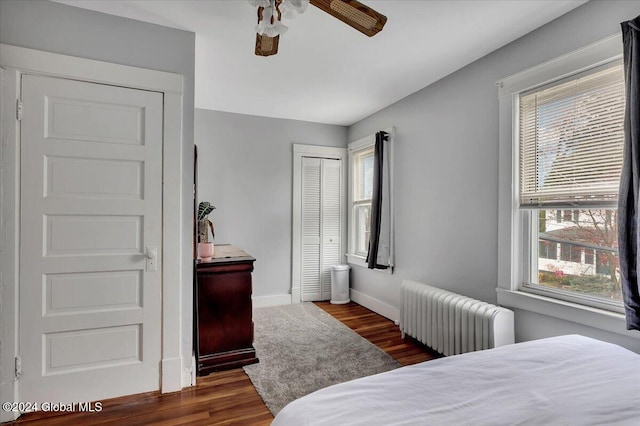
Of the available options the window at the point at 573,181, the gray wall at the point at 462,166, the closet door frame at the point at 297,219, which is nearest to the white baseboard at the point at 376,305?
the gray wall at the point at 462,166

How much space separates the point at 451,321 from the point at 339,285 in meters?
2.09

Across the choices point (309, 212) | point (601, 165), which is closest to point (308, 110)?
point (309, 212)

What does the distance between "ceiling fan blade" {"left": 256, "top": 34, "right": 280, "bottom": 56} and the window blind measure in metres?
1.79

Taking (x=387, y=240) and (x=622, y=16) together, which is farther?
(x=387, y=240)

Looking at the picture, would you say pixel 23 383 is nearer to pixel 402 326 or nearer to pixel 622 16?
Result: pixel 402 326

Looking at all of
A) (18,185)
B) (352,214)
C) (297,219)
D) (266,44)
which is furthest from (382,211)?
(18,185)

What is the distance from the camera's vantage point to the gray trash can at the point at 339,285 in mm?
4562

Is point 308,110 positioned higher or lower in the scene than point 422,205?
higher

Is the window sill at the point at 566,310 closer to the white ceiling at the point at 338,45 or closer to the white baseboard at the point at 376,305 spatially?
the white baseboard at the point at 376,305

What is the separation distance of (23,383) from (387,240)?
126 inches

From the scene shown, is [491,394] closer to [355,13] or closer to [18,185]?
[355,13]

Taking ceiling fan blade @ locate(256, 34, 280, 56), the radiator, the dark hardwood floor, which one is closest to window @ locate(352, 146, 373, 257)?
the radiator

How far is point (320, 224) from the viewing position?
15.4 ft

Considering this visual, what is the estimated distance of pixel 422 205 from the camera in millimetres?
3379
